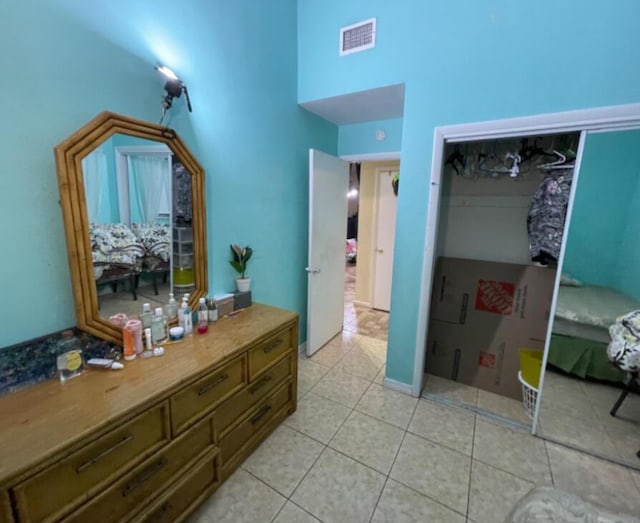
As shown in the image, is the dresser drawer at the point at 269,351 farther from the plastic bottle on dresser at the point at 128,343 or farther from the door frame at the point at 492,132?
the door frame at the point at 492,132

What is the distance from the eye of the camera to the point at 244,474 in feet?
5.30

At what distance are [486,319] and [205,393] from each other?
7.13 feet

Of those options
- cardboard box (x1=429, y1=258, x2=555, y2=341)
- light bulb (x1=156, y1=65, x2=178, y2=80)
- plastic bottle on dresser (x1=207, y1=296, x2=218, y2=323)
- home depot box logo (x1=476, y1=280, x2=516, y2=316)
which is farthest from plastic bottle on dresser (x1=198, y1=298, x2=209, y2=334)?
home depot box logo (x1=476, y1=280, x2=516, y2=316)

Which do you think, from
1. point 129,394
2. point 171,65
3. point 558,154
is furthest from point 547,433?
point 171,65

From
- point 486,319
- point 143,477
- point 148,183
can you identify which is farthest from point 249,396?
point 486,319

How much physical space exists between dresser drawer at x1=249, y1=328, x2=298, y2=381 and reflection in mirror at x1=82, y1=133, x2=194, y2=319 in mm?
593

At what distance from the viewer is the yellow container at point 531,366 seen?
2.02 meters

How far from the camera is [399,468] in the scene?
1669 millimetres

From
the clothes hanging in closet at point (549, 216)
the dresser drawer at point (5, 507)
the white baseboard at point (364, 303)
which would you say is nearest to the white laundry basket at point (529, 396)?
the clothes hanging in closet at point (549, 216)

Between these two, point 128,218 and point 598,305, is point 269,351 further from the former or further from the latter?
point 598,305

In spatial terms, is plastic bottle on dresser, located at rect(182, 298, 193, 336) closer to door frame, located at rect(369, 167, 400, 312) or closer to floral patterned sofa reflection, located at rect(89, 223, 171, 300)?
floral patterned sofa reflection, located at rect(89, 223, 171, 300)

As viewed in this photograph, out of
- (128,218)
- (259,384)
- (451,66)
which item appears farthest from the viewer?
(451,66)

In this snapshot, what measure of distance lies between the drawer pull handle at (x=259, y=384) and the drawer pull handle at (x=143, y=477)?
1.74ft

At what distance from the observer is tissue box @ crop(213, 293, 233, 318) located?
6.20 feet
